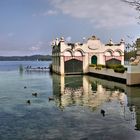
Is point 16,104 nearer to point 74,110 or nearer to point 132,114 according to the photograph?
point 74,110

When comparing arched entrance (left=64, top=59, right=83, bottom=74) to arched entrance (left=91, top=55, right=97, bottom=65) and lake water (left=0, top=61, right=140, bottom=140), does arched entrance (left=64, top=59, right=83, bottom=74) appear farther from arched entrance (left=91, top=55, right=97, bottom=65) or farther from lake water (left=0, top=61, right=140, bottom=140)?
lake water (left=0, top=61, right=140, bottom=140)

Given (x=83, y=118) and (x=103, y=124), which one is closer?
(x=103, y=124)

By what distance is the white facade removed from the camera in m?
66.2

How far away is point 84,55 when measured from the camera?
6762 centimetres

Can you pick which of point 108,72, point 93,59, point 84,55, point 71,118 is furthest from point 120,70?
point 71,118

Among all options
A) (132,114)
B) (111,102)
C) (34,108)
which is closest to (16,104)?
(34,108)

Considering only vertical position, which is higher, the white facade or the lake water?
the white facade

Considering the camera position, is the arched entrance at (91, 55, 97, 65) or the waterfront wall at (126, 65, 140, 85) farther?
the arched entrance at (91, 55, 97, 65)

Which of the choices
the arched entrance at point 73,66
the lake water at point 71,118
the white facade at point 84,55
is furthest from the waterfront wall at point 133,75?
the arched entrance at point 73,66

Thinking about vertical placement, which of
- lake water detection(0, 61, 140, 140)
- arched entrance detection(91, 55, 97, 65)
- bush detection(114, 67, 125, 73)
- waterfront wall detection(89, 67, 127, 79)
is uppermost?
arched entrance detection(91, 55, 97, 65)

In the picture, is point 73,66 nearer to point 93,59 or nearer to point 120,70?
point 93,59

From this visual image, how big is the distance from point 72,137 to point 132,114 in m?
7.27

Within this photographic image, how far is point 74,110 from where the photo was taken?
2438 cm

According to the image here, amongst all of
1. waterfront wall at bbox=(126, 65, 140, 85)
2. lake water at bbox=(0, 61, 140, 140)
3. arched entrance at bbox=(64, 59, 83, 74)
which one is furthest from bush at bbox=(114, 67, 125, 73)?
arched entrance at bbox=(64, 59, 83, 74)
